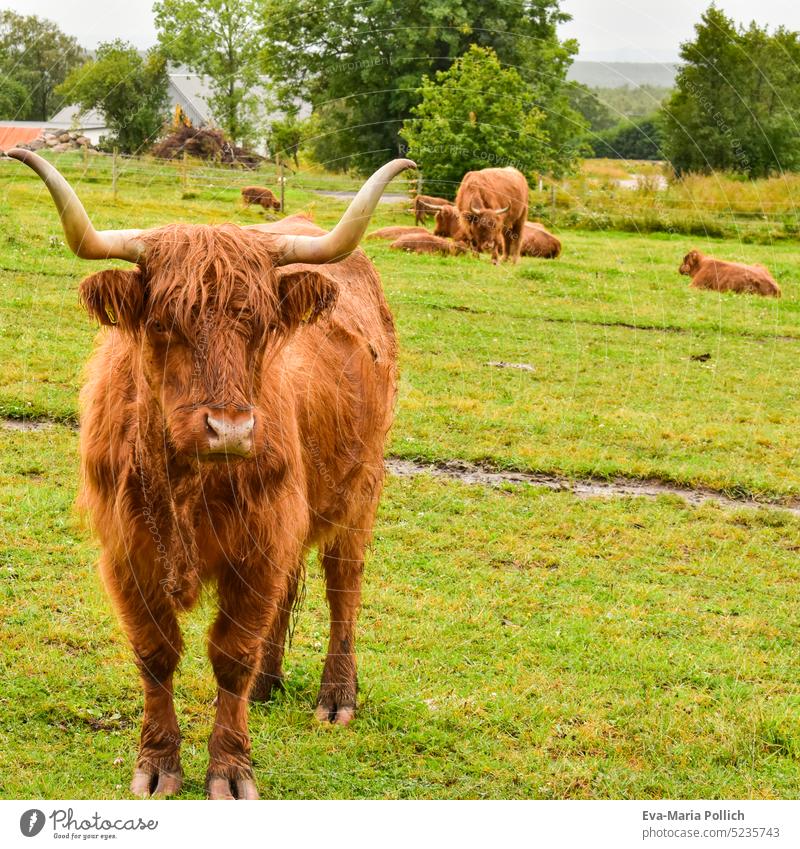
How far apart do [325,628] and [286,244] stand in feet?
10.1

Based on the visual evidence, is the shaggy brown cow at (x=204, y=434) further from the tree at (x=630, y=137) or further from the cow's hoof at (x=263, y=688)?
the tree at (x=630, y=137)

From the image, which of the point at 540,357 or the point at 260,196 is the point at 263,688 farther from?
the point at 540,357

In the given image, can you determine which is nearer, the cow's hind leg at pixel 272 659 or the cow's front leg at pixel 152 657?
the cow's front leg at pixel 152 657

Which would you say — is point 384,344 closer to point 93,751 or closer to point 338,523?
point 338,523

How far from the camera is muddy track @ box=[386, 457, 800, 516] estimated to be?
9.64 m

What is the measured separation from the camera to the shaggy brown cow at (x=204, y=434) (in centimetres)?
410

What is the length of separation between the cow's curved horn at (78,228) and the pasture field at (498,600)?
243 centimetres

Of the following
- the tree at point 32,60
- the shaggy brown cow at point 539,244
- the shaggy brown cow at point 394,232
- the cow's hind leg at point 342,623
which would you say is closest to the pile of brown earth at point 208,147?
the tree at point 32,60

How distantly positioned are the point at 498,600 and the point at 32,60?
20.7ft

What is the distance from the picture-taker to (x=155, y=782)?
4.86 metres

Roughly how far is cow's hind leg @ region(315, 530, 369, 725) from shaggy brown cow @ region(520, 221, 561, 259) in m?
19.3

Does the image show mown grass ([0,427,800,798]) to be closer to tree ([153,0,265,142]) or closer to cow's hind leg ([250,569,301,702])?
cow's hind leg ([250,569,301,702])

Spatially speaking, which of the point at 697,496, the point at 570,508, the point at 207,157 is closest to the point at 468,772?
the point at 570,508

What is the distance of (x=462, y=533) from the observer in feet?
27.6
